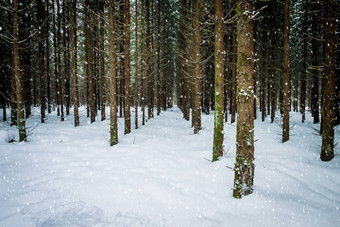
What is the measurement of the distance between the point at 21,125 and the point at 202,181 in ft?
28.9

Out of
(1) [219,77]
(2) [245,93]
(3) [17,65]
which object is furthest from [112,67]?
(2) [245,93]

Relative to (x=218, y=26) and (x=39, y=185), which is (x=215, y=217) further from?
(x=218, y=26)

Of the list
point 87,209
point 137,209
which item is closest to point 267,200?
point 137,209

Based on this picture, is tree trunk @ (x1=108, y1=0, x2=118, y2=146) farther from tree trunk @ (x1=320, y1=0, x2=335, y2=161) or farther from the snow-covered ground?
tree trunk @ (x1=320, y1=0, x2=335, y2=161)

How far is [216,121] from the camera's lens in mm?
6082

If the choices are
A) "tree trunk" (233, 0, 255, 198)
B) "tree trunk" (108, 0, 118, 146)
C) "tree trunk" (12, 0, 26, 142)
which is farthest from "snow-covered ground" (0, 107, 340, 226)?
"tree trunk" (12, 0, 26, 142)

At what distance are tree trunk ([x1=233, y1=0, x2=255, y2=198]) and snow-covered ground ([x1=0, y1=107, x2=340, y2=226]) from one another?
0.66 metres

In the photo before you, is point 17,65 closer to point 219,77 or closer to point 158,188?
point 158,188

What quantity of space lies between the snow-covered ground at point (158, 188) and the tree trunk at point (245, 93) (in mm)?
656

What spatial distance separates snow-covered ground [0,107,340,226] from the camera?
133 inches

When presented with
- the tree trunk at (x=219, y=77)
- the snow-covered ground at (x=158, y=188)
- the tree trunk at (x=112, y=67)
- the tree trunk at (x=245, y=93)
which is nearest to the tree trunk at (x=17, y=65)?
the snow-covered ground at (x=158, y=188)

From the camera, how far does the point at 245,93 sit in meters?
3.69

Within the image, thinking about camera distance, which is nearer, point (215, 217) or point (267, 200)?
point (215, 217)

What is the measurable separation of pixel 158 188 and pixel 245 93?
310cm
